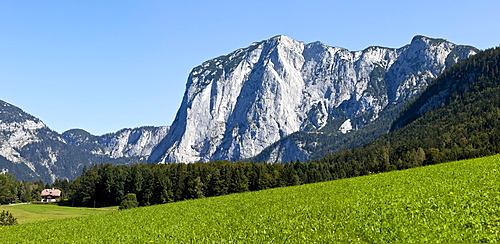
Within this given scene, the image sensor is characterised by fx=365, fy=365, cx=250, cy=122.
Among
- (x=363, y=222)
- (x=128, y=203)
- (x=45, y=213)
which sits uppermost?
(x=363, y=222)

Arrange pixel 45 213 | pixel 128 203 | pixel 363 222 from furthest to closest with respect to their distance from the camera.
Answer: pixel 45 213
pixel 128 203
pixel 363 222

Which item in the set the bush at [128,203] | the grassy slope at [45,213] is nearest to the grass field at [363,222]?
the grassy slope at [45,213]

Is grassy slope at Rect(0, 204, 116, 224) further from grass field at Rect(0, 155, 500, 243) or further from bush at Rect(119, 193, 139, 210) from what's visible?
grass field at Rect(0, 155, 500, 243)

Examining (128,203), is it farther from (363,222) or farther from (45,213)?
(363,222)

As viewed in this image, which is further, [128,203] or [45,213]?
[45,213]

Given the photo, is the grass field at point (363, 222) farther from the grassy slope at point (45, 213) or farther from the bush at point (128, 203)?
the bush at point (128, 203)

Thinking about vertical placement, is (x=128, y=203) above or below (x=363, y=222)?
below

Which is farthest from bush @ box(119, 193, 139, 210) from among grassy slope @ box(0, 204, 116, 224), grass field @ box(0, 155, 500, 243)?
grass field @ box(0, 155, 500, 243)

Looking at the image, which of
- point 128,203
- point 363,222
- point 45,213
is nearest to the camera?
point 363,222

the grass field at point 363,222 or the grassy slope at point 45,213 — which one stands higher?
the grass field at point 363,222

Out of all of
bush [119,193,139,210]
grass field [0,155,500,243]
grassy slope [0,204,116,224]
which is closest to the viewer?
grass field [0,155,500,243]

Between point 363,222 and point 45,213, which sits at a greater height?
point 363,222

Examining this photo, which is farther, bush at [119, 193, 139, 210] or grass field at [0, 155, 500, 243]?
bush at [119, 193, 139, 210]

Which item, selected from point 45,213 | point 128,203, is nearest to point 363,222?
point 128,203
